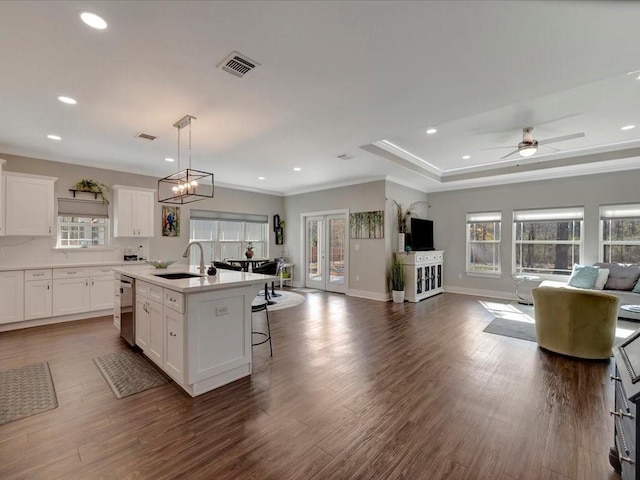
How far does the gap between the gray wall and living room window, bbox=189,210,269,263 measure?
494 centimetres

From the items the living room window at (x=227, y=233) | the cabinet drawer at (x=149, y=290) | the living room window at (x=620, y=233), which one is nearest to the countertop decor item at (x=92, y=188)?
the living room window at (x=227, y=233)

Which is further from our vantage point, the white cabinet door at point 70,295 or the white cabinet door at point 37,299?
the white cabinet door at point 70,295

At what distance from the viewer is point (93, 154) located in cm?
495

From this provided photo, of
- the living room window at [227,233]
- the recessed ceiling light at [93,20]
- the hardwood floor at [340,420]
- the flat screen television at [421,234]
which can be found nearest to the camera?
the hardwood floor at [340,420]

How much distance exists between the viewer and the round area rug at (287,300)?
577cm

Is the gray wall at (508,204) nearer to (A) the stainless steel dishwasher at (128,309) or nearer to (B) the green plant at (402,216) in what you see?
(B) the green plant at (402,216)

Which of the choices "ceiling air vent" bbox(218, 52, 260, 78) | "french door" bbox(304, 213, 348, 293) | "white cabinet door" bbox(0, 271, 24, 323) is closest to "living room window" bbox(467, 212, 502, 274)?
"french door" bbox(304, 213, 348, 293)

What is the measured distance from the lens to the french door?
294 inches

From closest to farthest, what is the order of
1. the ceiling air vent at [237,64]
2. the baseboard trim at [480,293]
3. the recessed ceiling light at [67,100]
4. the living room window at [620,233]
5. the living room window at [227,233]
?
the ceiling air vent at [237,64], the recessed ceiling light at [67,100], the living room window at [620,233], the baseboard trim at [480,293], the living room window at [227,233]

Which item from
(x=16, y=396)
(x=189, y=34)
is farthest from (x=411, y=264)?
(x=16, y=396)

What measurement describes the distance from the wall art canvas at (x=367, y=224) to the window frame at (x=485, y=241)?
8.53 ft

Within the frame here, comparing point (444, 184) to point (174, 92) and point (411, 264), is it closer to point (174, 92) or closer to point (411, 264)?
point (411, 264)

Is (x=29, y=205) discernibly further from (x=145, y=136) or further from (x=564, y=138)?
(x=564, y=138)

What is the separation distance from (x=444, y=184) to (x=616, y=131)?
3261 millimetres
